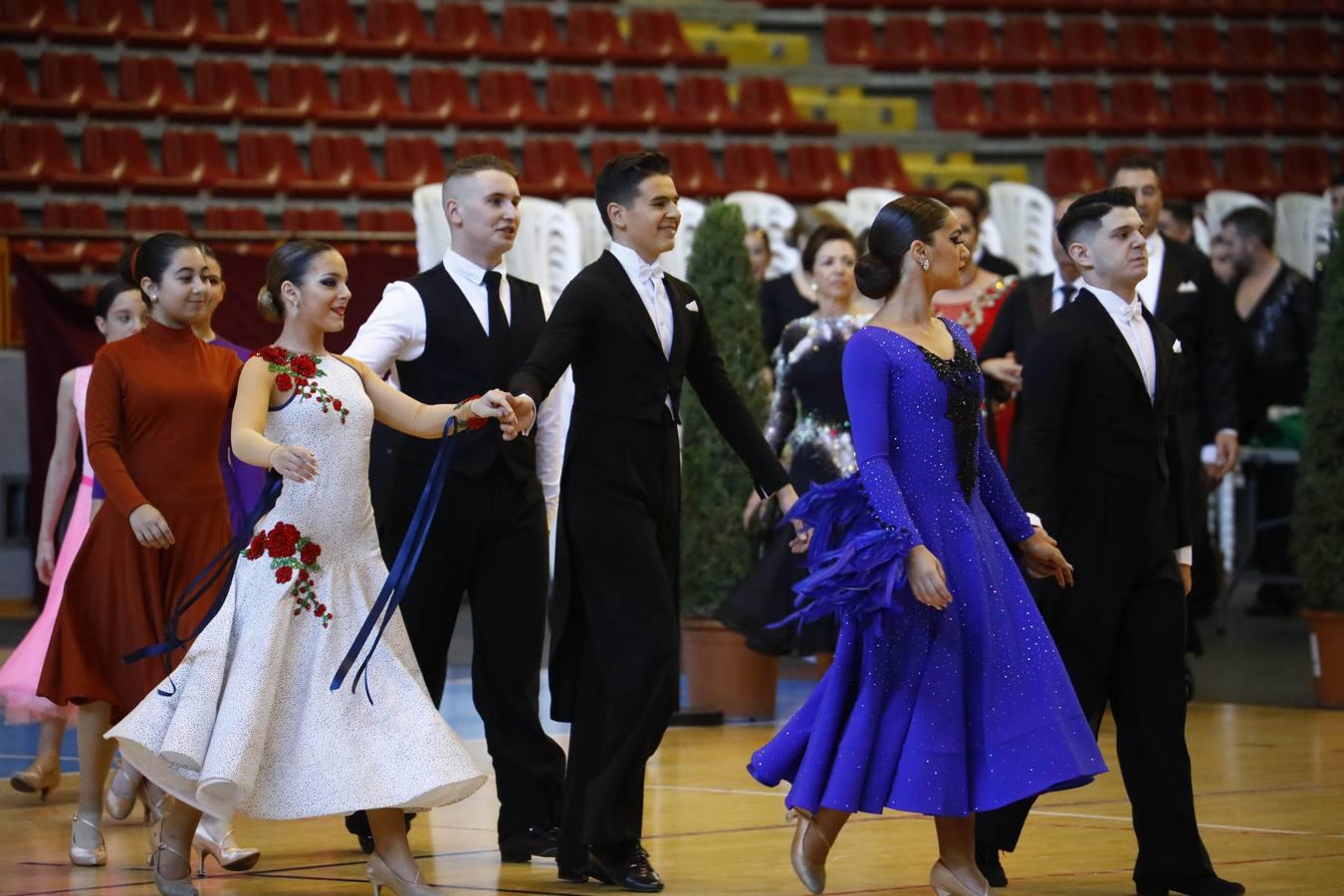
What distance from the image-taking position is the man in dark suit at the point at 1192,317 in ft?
23.0

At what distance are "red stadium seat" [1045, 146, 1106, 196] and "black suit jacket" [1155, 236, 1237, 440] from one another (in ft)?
33.8

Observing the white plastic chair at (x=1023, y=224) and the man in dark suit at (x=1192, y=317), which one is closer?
the man in dark suit at (x=1192, y=317)

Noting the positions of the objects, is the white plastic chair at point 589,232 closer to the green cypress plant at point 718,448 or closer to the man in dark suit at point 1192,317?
the green cypress plant at point 718,448

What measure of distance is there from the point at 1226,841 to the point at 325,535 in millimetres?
2283

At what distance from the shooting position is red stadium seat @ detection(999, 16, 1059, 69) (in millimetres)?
18469

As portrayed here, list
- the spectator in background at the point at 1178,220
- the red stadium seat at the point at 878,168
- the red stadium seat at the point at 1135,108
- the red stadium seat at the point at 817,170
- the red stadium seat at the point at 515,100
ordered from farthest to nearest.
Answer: the red stadium seat at the point at 1135,108 < the red stadium seat at the point at 878,168 < the red stadium seat at the point at 817,170 < the red stadium seat at the point at 515,100 < the spectator in background at the point at 1178,220

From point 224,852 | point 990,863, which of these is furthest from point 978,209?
point 224,852

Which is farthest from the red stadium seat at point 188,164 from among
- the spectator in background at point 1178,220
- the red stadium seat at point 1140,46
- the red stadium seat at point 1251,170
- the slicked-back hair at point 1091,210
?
the slicked-back hair at point 1091,210

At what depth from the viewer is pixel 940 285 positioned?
4.11 meters

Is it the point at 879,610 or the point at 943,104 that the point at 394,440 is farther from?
the point at 943,104

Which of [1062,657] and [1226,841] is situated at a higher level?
[1062,657]

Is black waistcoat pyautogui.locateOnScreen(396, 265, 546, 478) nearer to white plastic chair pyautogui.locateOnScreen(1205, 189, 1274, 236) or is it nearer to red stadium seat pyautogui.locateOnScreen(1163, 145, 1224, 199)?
white plastic chair pyautogui.locateOnScreen(1205, 189, 1274, 236)

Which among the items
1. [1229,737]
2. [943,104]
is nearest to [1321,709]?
[1229,737]

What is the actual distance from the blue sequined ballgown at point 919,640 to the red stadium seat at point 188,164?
11.2 m
